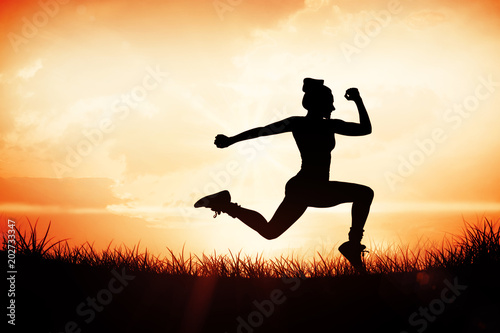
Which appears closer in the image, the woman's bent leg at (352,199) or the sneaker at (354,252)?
the woman's bent leg at (352,199)

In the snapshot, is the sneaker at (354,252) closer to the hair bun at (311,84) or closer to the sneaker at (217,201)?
the sneaker at (217,201)

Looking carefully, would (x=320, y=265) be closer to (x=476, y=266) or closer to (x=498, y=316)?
(x=476, y=266)

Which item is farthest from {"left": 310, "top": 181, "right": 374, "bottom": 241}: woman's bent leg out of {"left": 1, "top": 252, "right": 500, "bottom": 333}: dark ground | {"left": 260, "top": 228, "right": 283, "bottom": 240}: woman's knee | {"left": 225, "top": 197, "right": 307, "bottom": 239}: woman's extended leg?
{"left": 1, "top": 252, "right": 500, "bottom": 333}: dark ground

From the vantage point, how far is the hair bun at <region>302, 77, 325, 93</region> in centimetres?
605

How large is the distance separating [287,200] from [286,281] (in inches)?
44.5

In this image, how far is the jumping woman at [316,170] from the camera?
587cm

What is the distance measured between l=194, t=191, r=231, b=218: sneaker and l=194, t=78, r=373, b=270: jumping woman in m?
0.39

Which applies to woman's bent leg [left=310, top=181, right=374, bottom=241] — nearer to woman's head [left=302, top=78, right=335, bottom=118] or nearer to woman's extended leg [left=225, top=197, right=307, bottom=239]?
woman's extended leg [left=225, top=197, right=307, bottom=239]

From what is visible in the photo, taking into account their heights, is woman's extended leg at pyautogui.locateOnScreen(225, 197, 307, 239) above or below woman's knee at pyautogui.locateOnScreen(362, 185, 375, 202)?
below

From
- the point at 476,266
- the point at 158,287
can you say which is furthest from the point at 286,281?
the point at 476,266

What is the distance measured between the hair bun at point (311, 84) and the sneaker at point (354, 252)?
196 centimetres

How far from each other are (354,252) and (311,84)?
7.04 ft

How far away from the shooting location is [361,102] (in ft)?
19.9

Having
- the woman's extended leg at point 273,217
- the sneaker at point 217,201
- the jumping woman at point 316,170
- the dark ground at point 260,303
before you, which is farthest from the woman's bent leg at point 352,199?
the sneaker at point 217,201
